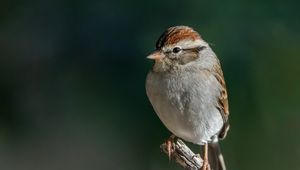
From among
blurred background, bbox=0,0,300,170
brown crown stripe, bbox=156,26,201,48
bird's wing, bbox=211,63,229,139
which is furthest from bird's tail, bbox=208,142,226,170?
brown crown stripe, bbox=156,26,201,48

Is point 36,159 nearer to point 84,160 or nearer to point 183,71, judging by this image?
point 84,160

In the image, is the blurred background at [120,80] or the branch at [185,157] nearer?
the branch at [185,157]

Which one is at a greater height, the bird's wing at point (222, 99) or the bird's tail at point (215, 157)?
the bird's wing at point (222, 99)

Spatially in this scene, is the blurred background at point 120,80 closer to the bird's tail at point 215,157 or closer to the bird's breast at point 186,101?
the bird's tail at point 215,157

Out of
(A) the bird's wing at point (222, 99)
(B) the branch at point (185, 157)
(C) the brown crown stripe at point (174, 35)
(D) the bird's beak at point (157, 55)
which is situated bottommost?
(B) the branch at point (185, 157)

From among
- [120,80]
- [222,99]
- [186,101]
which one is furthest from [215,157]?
[120,80]

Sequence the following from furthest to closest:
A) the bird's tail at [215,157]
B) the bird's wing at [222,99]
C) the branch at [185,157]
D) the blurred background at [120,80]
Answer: the blurred background at [120,80]
the bird's tail at [215,157]
the bird's wing at [222,99]
the branch at [185,157]

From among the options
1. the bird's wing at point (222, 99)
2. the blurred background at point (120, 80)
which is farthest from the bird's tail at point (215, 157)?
the blurred background at point (120, 80)

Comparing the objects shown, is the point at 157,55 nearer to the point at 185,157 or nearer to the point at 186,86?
the point at 186,86
